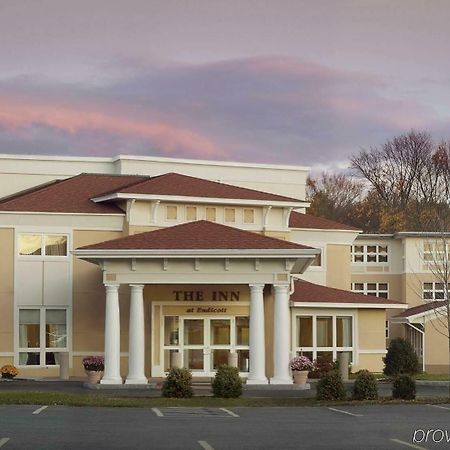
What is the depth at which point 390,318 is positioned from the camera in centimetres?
6066

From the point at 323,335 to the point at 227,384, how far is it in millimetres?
15463

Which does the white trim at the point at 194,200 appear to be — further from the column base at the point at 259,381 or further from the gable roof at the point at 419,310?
the gable roof at the point at 419,310

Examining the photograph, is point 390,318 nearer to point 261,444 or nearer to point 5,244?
point 5,244

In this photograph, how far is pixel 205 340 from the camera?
43.6m

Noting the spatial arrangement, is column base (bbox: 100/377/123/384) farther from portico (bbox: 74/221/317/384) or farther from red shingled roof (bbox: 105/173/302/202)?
red shingled roof (bbox: 105/173/302/202)

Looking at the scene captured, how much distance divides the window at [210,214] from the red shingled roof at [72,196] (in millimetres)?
3416

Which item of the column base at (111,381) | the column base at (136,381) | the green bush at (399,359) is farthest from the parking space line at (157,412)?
the green bush at (399,359)

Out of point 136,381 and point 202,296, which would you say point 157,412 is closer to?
point 136,381

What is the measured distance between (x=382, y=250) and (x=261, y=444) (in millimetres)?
49218

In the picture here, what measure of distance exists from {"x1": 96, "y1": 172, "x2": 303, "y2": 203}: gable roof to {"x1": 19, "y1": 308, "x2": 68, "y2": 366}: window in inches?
210

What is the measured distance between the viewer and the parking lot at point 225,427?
61.2ft

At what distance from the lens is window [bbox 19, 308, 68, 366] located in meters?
43.8

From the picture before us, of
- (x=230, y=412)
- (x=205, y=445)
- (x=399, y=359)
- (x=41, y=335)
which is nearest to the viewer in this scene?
(x=205, y=445)

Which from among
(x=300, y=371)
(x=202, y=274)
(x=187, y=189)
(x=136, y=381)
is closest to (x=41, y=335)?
(x=136, y=381)
